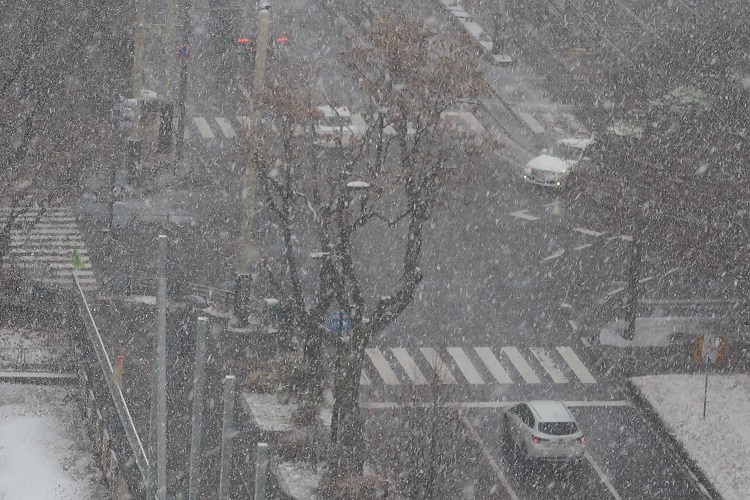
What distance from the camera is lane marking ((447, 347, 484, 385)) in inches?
1474

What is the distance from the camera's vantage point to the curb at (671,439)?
1316 inches

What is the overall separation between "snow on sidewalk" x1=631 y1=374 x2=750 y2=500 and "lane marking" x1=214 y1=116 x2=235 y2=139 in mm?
19174

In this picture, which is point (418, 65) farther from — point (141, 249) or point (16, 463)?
point (141, 249)

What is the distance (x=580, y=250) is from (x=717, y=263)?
8063 millimetres

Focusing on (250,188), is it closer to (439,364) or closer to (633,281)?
(439,364)

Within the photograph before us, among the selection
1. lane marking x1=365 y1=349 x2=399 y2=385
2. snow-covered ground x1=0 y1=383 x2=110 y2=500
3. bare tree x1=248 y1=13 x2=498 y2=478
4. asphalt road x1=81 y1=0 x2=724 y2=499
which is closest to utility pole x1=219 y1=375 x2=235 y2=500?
snow-covered ground x1=0 y1=383 x2=110 y2=500

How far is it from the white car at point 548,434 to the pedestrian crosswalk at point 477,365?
10.7 ft

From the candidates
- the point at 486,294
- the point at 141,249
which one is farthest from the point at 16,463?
the point at 486,294

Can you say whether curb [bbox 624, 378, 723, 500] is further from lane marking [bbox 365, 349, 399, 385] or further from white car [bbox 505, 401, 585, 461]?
lane marking [bbox 365, 349, 399, 385]

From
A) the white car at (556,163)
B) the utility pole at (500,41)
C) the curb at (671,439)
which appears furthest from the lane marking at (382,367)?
the utility pole at (500,41)

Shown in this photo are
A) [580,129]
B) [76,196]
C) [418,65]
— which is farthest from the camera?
[580,129]

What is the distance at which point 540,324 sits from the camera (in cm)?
4044

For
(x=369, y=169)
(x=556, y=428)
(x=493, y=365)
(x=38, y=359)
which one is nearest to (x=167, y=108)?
(x=38, y=359)

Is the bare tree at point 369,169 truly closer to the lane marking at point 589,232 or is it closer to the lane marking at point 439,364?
the lane marking at point 439,364
